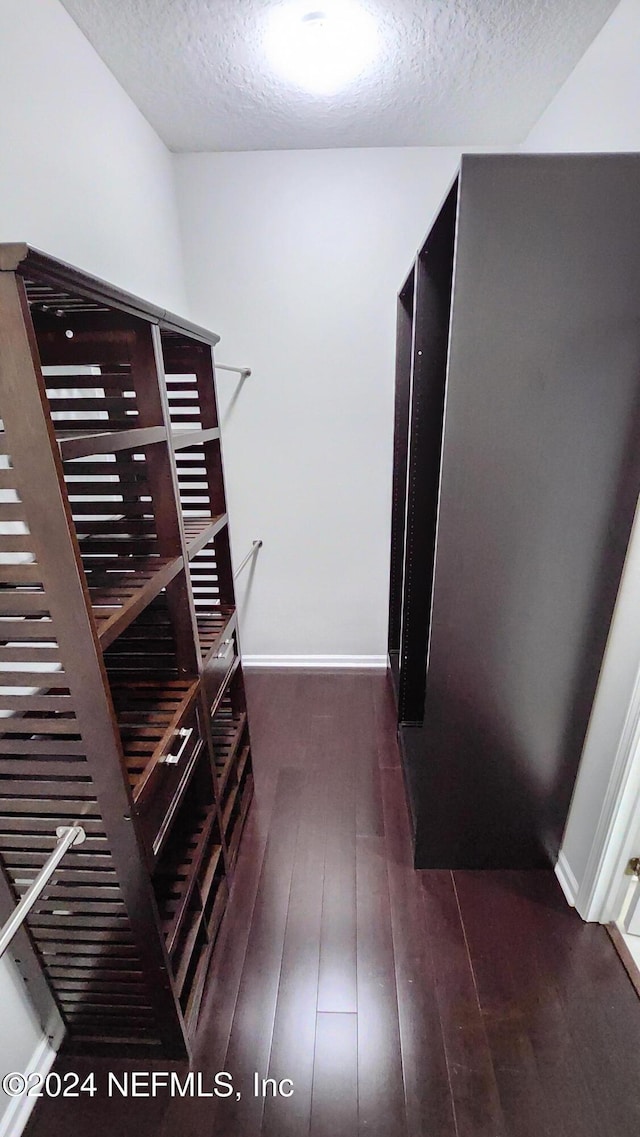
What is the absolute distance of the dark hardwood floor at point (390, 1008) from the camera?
1085mm

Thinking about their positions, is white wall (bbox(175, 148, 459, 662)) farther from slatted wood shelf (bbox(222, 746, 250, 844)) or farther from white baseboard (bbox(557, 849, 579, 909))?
white baseboard (bbox(557, 849, 579, 909))

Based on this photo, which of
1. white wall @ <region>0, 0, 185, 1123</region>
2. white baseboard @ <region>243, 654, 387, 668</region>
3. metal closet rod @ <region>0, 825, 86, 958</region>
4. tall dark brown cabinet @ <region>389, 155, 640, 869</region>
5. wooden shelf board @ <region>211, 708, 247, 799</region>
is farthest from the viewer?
white baseboard @ <region>243, 654, 387, 668</region>

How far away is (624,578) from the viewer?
121cm

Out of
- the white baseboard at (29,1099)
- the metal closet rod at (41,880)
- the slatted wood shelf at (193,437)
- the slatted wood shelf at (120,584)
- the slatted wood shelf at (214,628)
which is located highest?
the slatted wood shelf at (193,437)

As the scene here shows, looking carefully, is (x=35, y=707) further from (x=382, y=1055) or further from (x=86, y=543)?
(x=382, y=1055)

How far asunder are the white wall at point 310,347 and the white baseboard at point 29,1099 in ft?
6.08

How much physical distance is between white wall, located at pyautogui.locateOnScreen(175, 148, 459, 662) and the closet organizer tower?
1.02 metres

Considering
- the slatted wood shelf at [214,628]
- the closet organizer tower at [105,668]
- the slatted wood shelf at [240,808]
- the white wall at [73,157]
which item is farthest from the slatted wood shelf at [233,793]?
the white wall at [73,157]

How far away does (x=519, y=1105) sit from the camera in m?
1.09

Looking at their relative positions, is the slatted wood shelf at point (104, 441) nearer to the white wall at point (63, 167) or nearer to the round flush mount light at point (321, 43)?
the white wall at point (63, 167)

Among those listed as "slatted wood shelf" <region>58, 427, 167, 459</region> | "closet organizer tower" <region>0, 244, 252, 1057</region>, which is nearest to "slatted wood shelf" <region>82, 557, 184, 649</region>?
"closet organizer tower" <region>0, 244, 252, 1057</region>

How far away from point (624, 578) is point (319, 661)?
1911 mm

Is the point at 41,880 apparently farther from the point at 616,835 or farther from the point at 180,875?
the point at 616,835

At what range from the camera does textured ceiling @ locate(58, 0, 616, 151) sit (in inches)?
52.0
